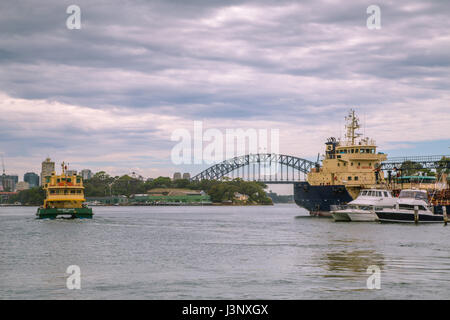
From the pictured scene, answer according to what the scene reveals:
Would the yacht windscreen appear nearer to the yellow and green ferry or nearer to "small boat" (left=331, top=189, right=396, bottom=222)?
"small boat" (left=331, top=189, right=396, bottom=222)

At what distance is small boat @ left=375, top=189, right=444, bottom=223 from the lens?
8169 cm

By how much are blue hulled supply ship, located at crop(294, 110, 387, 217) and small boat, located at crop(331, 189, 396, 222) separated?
46.1 feet

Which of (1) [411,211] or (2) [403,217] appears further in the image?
(2) [403,217]

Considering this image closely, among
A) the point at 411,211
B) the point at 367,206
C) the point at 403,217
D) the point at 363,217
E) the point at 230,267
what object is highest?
the point at 367,206

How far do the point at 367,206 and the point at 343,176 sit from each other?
786 inches

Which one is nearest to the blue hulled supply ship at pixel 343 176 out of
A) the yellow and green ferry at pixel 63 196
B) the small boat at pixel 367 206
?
the small boat at pixel 367 206

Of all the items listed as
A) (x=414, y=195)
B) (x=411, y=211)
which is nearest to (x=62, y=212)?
(x=411, y=211)

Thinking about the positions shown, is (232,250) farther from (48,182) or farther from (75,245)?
(48,182)

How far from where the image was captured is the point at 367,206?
284 ft

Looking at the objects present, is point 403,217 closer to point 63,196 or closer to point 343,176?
point 343,176

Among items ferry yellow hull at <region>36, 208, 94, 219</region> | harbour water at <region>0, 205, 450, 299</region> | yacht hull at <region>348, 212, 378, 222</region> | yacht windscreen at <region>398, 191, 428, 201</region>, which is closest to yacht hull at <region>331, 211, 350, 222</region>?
yacht hull at <region>348, 212, 378, 222</region>

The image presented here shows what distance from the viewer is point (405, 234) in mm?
63375
